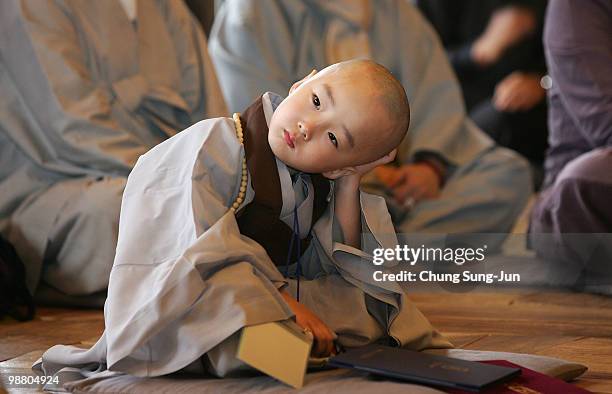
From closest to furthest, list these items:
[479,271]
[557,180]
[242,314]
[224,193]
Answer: [242,314], [224,193], [479,271], [557,180]

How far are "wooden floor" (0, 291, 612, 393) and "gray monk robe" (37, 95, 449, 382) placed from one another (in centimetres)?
33

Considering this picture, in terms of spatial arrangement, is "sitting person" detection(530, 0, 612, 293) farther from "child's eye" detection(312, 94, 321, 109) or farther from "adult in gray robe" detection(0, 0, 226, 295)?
"child's eye" detection(312, 94, 321, 109)

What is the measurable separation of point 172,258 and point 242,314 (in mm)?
186

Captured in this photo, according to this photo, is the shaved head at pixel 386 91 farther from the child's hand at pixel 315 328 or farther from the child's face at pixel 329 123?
the child's hand at pixel 315 328

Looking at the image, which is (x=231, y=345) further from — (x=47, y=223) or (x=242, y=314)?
(x=47, y=223)

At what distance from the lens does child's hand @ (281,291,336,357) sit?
1.73 m

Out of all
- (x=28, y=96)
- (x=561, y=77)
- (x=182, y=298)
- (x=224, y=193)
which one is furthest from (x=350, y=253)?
(x=561, y=77)

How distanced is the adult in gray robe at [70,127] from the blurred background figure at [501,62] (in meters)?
3.19

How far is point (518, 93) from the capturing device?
6.14m

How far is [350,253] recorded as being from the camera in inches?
75.1

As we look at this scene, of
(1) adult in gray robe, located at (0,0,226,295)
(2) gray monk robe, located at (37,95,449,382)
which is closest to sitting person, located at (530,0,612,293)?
(1) adult in gray robe, located at (0,0,226,295)

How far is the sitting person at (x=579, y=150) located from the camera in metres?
3.28

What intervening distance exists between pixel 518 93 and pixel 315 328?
467 centimetres

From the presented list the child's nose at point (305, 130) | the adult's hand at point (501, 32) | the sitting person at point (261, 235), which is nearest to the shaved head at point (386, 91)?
the sitting person at point (261, 235)
